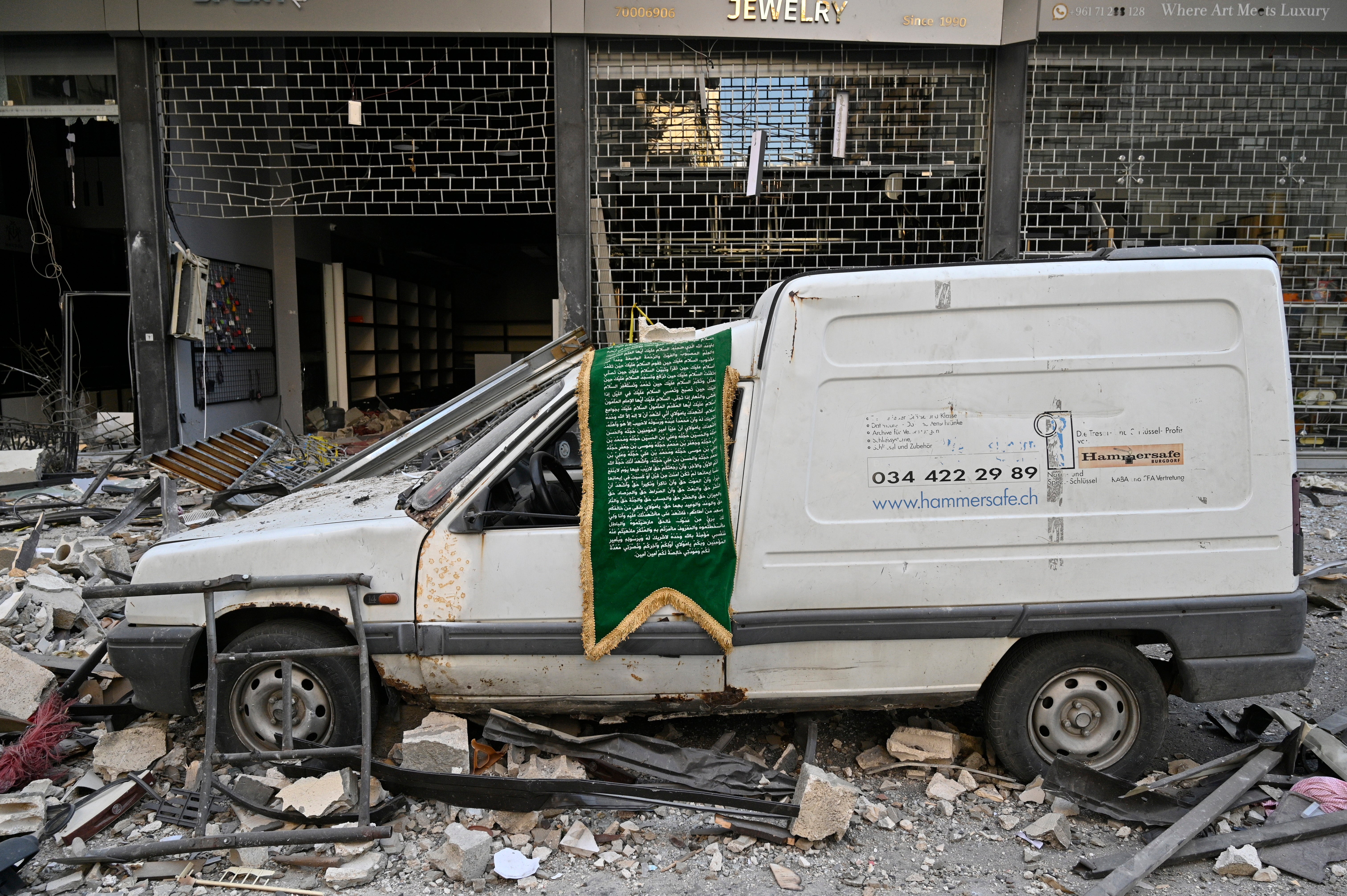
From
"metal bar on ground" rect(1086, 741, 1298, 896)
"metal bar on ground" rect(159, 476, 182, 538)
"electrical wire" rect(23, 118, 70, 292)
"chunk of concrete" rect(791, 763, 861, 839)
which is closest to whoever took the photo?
"metal bar on ground" rect(1086, 741, 1298, 896)

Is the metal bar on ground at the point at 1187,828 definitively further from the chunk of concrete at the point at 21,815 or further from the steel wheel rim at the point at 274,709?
the chunk of concrete at the point at 21,815

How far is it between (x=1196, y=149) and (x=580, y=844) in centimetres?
1000

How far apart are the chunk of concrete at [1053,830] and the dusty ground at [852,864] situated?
0.04 m

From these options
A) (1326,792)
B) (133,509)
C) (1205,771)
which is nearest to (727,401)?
(1205,771)

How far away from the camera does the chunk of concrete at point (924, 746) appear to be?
11.9ft

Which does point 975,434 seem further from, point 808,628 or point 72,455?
point 72,455

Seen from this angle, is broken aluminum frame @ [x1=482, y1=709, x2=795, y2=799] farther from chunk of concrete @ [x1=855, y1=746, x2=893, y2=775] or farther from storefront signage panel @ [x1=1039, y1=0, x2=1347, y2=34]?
storefront signage panel @ [x1=1039, y1=0, x2=1347, y2=34]

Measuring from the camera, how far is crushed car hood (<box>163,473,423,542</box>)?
3.56 metres

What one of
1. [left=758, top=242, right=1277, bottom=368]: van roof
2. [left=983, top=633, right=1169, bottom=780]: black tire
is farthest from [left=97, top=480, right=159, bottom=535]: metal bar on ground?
[left=983, top=633, right=1169, bottom=780]: black tire

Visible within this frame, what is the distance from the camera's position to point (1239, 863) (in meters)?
2.96

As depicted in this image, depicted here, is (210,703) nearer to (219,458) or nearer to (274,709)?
(274,709)

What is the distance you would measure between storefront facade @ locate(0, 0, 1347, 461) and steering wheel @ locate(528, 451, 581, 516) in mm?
5082

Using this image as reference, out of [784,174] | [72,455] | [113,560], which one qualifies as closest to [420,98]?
[784,174]

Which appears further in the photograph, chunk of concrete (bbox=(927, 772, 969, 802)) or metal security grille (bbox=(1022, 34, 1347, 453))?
metal security grille (bbox=(1022, 34, 1347, 453))
